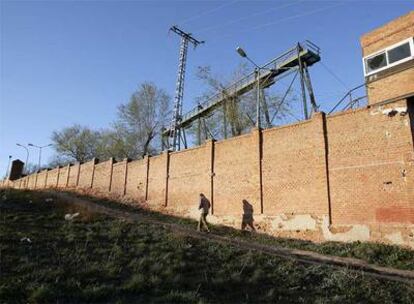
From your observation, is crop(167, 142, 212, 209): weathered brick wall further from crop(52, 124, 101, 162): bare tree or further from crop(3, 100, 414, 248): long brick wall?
crop(52, 124, 101, 162): bare tree

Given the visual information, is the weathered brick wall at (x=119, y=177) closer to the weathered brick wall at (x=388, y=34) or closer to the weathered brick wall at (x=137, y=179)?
the weathered brick wall at (x=137, y=179)

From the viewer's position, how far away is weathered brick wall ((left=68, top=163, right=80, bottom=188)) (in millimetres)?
38628

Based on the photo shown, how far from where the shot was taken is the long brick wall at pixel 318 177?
47.9ft

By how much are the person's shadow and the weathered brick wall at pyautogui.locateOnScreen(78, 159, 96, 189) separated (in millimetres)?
19600

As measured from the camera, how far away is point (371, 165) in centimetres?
1533

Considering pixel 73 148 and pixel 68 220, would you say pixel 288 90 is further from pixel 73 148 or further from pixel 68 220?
pixel 73 148

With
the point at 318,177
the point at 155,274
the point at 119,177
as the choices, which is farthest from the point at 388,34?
the point at 119,177

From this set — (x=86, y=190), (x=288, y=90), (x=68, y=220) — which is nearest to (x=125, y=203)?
(x=86, y=190)

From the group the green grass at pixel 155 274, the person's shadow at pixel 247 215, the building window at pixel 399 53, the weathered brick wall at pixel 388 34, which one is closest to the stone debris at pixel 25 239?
the green grass at pixel 155 274

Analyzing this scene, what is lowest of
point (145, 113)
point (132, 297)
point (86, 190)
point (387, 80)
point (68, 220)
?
point (132, 297)

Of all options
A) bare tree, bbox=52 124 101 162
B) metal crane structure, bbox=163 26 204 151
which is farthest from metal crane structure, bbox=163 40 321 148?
bare tree, bbox=52 124 101 162

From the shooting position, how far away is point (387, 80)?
51.5ft

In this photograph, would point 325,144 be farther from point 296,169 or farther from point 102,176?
point 102,176

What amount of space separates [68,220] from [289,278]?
1003 centimetres
